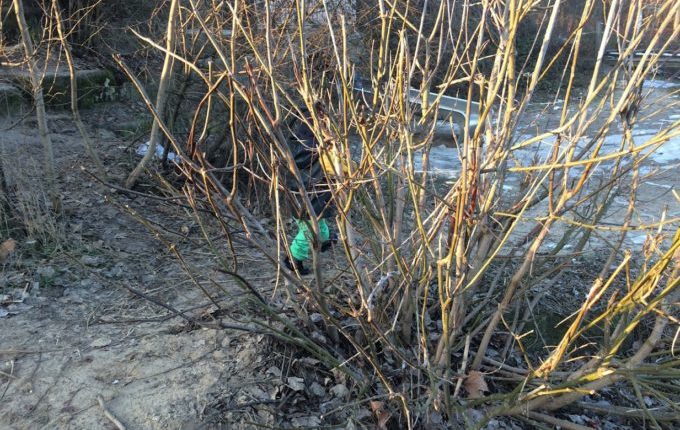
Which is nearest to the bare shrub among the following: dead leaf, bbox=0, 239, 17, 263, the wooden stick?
the wooden stick

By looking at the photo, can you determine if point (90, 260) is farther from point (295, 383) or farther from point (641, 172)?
point (641, 172)

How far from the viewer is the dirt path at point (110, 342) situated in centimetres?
307

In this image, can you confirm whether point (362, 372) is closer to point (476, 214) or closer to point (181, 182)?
point (476, 214)

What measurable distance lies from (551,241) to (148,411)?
12.4 ft

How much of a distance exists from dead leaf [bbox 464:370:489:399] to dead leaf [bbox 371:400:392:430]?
1.62 feet

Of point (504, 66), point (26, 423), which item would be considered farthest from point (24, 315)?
point (504, 66)

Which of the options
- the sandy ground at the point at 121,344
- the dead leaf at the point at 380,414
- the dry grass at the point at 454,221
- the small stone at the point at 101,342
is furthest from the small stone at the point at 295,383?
the small stone at the point at 101,342

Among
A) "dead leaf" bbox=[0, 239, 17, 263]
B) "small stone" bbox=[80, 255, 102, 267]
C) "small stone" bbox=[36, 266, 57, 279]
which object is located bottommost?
"small stone" bbox=[80, 255, 102, 267]

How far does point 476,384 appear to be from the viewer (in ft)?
11.1

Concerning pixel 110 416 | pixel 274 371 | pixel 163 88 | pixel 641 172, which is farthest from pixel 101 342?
pixel 641 172

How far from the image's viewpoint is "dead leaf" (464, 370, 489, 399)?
3367 millimetres

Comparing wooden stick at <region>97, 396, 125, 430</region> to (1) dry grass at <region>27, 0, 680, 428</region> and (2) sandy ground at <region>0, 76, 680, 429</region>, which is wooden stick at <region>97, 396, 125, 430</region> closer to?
(2) sandy ground at <region>0, 76, 680, 429</region>

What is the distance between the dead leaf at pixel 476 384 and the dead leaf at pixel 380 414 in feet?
1.62

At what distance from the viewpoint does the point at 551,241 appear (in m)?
5.55
